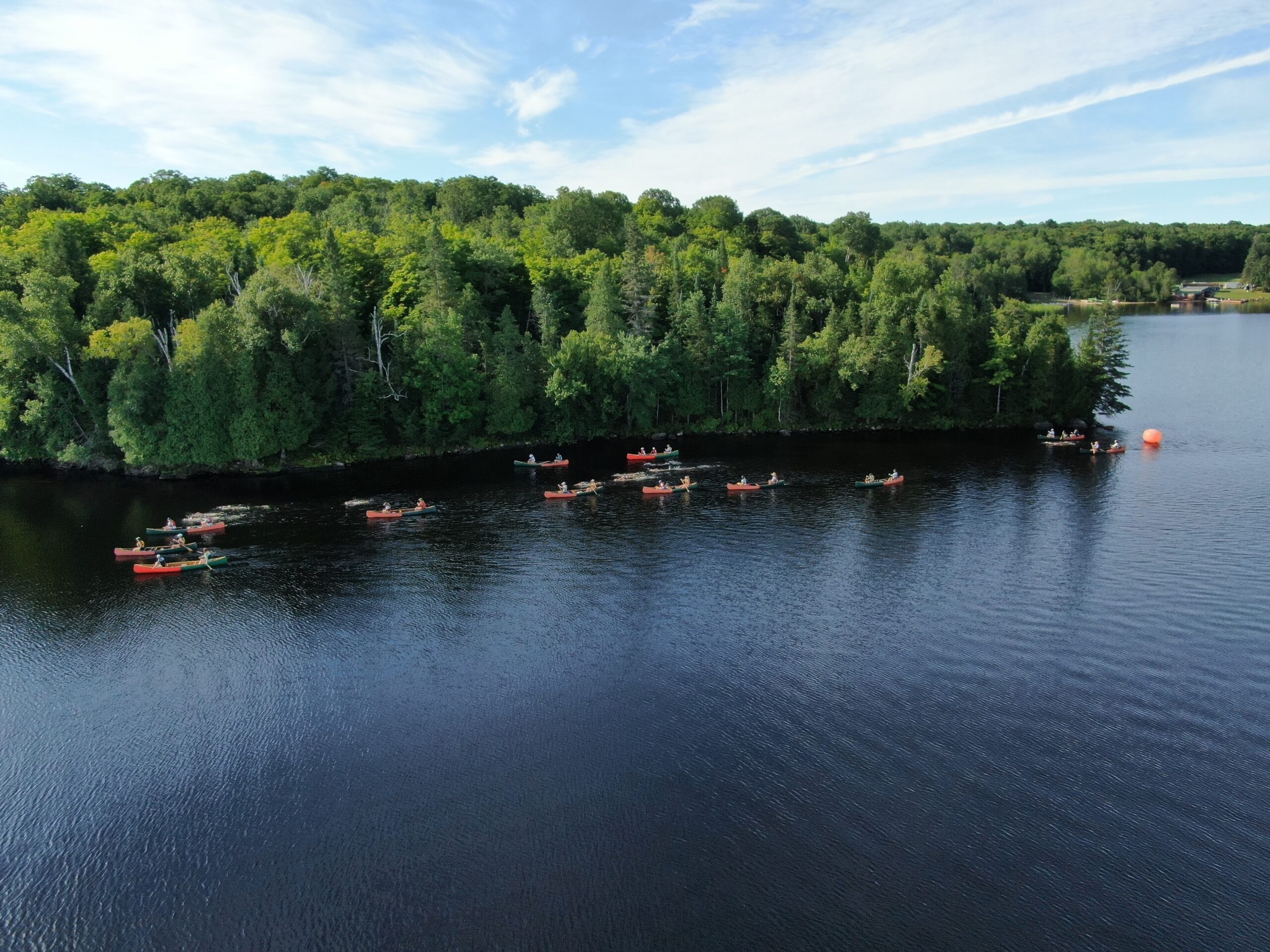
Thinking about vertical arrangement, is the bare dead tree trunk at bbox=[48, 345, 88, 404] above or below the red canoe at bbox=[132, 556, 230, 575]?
above

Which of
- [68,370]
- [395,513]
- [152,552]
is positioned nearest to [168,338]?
[68,370]

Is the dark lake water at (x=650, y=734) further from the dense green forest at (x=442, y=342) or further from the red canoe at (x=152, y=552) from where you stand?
the dense green forest at (x=442, y=342)

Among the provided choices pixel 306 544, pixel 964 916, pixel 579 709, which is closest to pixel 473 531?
pixel 306 544

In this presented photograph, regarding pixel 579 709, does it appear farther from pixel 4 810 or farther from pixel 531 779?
pixel 4 810

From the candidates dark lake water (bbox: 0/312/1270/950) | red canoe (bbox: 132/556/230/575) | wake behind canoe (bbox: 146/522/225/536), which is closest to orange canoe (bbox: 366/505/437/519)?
dark lake water (bbox: 0/312/1270/950)

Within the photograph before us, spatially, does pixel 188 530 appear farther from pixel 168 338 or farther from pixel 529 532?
pixel 168 338

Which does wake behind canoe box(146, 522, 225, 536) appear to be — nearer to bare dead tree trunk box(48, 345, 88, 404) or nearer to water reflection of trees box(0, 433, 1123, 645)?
water reflection of trees box(0, 433, 1123, 645)
